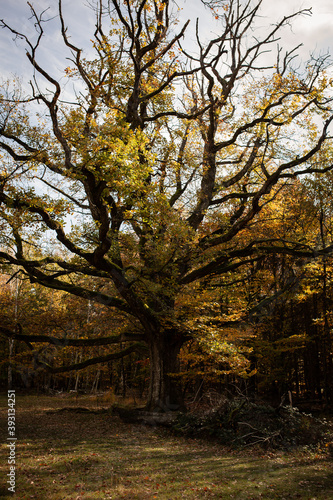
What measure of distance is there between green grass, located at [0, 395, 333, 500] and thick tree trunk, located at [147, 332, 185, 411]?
2.09 meters

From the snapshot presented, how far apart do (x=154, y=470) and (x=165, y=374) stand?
18.0 feet

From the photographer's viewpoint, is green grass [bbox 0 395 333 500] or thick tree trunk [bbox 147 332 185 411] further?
thick tree trunk [bbox 147 332 185 411]

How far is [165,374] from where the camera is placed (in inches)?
458

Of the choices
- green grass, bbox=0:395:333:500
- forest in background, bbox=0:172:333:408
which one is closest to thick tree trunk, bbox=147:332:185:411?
forest in background, bbox=0:172:333:408

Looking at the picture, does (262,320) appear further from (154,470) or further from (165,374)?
(154,470)

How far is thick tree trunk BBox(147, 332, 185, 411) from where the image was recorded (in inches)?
448

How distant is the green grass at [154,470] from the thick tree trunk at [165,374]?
82.3 inches

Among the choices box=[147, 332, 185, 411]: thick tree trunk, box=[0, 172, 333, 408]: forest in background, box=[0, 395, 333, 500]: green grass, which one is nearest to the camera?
box=[0, 395, 333, 500]: green grass

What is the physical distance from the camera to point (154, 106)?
1294cm

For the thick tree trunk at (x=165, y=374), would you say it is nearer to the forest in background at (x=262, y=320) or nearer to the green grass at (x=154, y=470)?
the forest in background at (x=262, y=320)

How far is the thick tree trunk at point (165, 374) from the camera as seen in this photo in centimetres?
1138

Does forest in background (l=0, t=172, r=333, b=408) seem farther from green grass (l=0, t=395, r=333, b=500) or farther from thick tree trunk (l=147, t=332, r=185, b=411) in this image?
green grass (l=0, t=395, r=333, b=500)

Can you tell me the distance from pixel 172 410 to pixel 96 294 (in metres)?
4.69

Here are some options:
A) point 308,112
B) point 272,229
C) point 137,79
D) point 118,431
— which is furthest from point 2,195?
point 272,229
